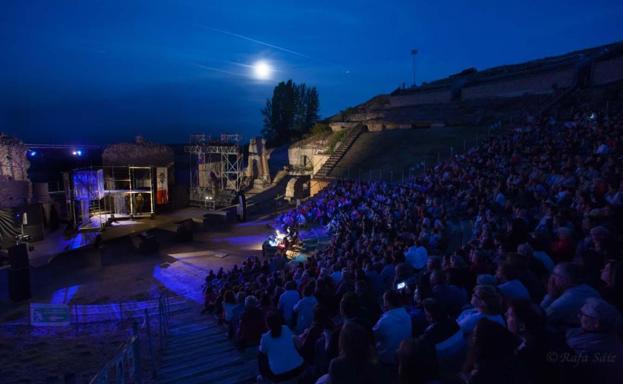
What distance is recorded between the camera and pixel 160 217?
29859 mm

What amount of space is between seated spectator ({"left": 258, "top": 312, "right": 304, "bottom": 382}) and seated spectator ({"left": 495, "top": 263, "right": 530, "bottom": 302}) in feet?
7.37

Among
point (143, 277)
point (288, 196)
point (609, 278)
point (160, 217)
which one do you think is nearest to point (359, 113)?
point (288, 196)

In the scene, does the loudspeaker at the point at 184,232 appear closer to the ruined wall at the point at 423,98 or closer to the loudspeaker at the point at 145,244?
the loudspeaker at the point at 145,244

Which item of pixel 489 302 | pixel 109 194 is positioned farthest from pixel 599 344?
pixel 109 194

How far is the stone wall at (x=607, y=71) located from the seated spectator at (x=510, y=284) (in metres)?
→ 26.2

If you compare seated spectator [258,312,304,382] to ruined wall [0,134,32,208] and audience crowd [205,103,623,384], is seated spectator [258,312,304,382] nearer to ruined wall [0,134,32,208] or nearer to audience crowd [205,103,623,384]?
audience crowd [205,103,623,384]

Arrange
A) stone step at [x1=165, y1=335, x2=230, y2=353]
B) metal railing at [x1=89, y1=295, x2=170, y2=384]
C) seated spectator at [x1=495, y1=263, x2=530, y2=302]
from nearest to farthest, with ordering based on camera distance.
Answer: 1. metal railing at [x1=89, y1=295, x2=170, y2=384]
2. seated spectator at [x1=495, y1=263, x2=530, y2=302]
3. stone step at [x1=165, y1=335, x2=230, y2=353]

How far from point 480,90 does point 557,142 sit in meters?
21.1

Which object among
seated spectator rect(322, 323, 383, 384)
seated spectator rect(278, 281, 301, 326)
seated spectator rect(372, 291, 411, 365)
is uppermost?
seated spectator rect(322, 323, 383, 384)

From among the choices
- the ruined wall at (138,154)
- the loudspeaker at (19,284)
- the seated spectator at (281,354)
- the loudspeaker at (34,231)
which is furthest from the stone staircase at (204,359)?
the ruined wall at (138,154)

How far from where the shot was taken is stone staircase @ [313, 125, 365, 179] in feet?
96.2

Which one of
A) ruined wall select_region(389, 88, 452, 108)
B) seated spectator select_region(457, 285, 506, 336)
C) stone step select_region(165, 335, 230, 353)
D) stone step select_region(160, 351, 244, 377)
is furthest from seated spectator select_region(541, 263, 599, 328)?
ruined wall select_region(389, 88, 452, 108)

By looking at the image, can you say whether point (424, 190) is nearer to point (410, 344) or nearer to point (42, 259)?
point (410, 344)

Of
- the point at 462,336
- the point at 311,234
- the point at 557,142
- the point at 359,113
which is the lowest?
the point at 311,234
